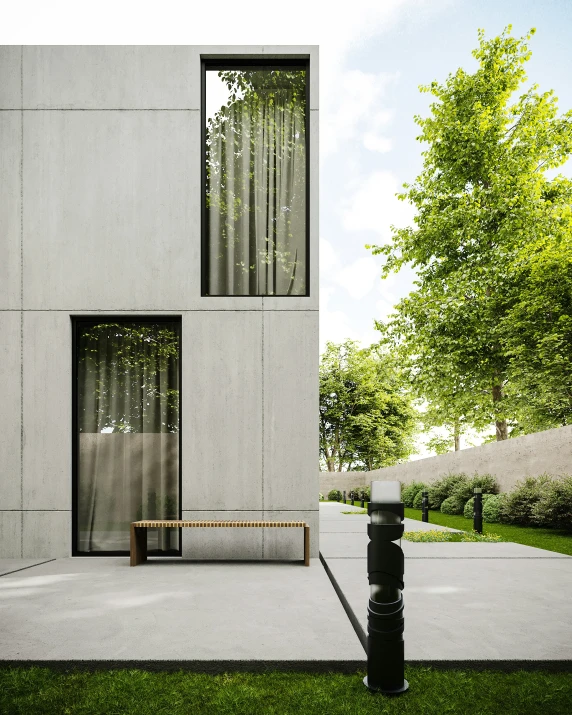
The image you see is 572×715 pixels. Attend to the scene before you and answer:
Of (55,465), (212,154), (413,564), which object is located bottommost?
(413,564)

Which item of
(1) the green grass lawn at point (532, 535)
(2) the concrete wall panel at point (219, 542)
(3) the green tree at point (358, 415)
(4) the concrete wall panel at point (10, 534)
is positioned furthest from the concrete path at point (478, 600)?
(3) the green tree at point (358, 415)

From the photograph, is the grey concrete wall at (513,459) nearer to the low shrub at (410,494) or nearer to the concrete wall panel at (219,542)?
the low shrub at (410,494)

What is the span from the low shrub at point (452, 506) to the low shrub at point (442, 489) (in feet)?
4.16

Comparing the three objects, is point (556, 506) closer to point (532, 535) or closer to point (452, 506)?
point (532, 535)

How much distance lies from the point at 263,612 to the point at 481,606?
2.07 meters

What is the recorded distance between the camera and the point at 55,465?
8.15 m

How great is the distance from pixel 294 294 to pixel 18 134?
15.8ft

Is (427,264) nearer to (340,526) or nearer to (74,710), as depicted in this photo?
(340,526)

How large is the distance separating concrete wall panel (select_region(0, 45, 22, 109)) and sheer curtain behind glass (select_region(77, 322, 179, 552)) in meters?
3.57

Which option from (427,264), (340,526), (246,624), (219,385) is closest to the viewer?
→ (246,624)

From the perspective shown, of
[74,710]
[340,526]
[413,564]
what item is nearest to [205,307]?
[413,564]

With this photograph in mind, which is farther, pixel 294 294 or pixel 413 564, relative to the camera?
pixel 294 294

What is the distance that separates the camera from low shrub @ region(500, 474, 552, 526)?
12961 millimetres

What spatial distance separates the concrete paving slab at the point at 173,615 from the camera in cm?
412
